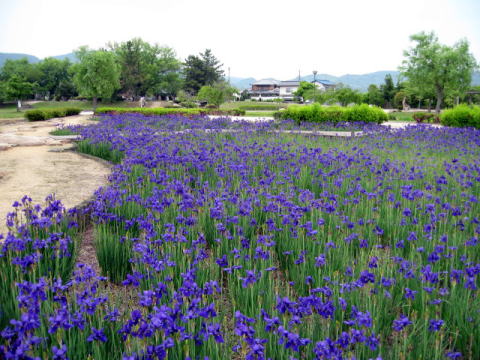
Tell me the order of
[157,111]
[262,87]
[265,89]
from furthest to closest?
[262,87] → [265,89] → [157,111]

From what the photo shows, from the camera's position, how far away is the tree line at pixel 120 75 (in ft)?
149

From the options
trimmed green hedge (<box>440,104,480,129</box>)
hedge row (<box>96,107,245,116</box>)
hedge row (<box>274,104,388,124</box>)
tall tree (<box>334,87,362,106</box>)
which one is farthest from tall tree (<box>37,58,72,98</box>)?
trimmed green hedge (<box>440,104,480,129</box>)

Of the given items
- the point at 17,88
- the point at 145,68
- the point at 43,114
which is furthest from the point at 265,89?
the point at 43,114

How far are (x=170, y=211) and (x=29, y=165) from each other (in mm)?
5491

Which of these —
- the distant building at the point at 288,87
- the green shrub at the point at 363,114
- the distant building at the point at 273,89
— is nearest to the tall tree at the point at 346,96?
the green shrub at the point at 363,114

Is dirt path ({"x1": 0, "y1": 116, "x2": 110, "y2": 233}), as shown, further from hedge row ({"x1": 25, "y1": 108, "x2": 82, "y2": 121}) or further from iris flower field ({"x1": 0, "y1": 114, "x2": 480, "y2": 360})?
hedge row ({"x1": 25, "y1": 108, "x2": 82, "y2": 121})

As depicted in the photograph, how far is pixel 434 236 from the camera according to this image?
414cm

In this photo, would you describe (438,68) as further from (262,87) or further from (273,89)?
(262,87)

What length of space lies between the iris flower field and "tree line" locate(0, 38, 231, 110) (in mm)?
40315

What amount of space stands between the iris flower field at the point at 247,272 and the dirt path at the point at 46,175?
73 cm

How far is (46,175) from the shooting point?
766cm

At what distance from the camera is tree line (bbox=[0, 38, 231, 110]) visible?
1789 inches

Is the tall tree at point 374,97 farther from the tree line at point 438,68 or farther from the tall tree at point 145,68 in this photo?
the tall tree at point 145,68

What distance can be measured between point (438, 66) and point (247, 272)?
43.4 meters
